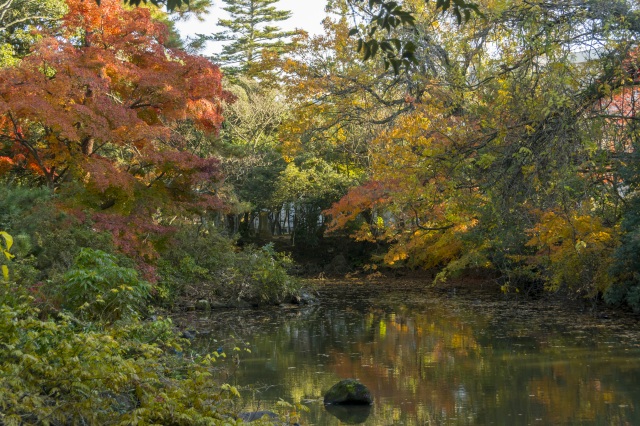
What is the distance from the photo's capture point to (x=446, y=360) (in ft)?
30.1

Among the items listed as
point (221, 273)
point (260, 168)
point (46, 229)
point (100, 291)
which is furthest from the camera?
point (260, 168)

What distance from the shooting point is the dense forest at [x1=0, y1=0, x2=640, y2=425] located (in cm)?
481

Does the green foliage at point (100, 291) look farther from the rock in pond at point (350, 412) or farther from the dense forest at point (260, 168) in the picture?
the rock in pond at point (350, 412)

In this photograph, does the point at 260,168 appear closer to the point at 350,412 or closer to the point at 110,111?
the point at 110,111

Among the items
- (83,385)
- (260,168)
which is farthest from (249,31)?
(83,385)

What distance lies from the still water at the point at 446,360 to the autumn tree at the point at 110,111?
A: 231 cm

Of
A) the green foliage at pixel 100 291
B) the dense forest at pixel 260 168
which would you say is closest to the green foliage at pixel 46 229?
the dense forest at pixel 260 168

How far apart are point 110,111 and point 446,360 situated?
21.7ft

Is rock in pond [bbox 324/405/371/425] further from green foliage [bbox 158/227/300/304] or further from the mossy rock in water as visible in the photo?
green foliage [bbox 158/227/300/304]

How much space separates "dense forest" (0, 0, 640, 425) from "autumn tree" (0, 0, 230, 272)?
0.05 m

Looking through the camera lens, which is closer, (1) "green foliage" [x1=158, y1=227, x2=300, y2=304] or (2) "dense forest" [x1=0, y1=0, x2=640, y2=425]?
(2) "dense forest" [x1=0, y1=0, x2=640, y2=425]

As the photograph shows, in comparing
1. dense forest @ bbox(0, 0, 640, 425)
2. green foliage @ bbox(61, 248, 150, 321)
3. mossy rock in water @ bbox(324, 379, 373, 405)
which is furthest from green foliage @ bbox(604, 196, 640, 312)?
green foliage @ bbox(61, 248, 150, 321)

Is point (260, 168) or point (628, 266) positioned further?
point (260, 168)

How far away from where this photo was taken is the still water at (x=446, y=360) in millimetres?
A: 6809
